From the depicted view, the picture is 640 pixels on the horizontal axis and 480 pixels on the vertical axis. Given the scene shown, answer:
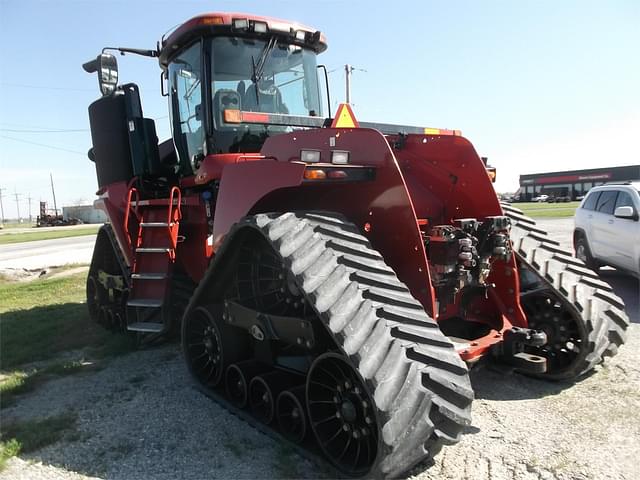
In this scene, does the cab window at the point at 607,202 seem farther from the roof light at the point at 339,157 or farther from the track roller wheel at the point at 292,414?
the track roller wheel at the point at 292,414

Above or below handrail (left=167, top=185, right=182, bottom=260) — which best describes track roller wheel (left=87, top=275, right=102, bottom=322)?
below

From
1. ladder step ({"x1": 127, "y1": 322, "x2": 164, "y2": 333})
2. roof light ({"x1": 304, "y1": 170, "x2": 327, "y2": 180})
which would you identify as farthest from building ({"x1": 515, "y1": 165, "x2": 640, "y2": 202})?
roof light ({"x1": 304, "y1": 170, "x2": 327, "y2": 180})

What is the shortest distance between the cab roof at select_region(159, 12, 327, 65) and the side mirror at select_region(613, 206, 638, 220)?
5.74 meters

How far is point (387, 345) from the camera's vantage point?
263 centimetres

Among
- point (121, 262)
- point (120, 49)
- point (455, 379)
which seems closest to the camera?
point (455, 379)

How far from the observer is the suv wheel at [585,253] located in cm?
970

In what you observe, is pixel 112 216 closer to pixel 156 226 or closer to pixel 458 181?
pixel 156 226

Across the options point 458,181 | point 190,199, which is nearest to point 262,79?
point 190,199

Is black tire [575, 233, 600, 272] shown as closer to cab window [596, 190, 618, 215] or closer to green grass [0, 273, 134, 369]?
cab window [596, 190, 618, 215]

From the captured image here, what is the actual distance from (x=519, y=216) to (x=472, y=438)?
2.45 metres

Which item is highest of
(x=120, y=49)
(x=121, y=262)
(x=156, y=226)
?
(x=120, y=49)

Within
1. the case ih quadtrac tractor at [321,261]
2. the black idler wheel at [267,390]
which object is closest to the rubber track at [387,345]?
the case ih quadtrac tractor at [321,261]

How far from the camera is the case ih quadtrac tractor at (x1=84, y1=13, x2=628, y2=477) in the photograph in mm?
2719

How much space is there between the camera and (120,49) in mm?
5656
